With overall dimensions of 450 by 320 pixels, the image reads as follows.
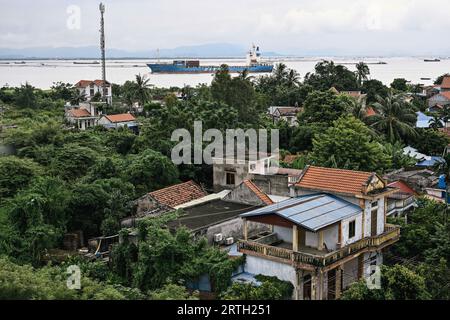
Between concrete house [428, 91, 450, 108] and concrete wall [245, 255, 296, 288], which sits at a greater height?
concrete house [428, 91, 450, 108]

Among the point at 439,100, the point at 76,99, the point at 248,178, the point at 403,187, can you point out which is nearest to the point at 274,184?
the point at 248,178

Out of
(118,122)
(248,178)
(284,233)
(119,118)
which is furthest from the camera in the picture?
(119,118)

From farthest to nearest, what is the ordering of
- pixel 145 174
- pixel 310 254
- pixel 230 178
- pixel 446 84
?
pixel 446 84 → pixel 230 178 → pixel 145 174 → pixel 310 254

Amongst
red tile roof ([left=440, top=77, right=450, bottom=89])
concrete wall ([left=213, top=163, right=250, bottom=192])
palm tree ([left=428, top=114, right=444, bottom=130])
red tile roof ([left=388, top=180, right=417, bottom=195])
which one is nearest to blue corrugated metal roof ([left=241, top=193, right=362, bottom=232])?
concrete wall ([left=213, top=163, right=250, bottom=192])

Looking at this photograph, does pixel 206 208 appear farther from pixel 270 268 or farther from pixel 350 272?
pixel 350 272

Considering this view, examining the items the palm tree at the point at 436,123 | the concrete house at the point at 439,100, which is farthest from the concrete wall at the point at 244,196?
the concrete house at the point at 439,100

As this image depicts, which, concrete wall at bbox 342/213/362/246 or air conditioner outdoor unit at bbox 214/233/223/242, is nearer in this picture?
concrete wall at bbox 342/213/362/246

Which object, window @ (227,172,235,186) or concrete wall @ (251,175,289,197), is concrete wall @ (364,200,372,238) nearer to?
concrete wall @ (251,175,289,197)
